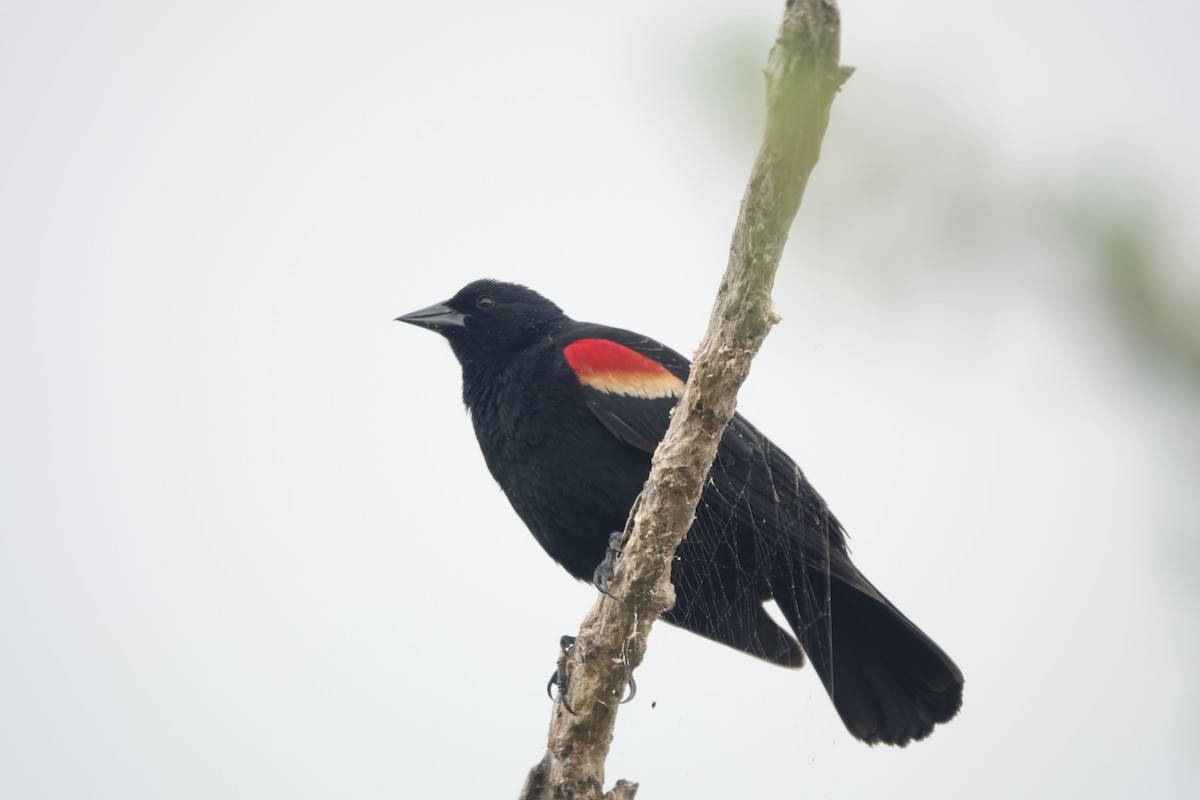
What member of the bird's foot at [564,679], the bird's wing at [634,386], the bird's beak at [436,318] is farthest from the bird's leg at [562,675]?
the bird's beak at [436,318]

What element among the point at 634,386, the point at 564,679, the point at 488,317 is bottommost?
the point at 564,679

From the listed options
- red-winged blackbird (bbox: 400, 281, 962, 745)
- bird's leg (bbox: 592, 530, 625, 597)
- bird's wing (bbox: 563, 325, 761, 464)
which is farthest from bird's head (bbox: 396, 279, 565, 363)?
bird's leg (bbox: 592, 530, 625, 597)

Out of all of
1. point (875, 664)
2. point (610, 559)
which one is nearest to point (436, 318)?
point (610, 559)

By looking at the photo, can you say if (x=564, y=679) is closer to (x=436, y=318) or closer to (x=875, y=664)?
(x=875, y=664)

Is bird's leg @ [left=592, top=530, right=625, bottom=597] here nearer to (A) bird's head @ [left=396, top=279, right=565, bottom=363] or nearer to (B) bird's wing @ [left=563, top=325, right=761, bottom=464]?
(B) bird's wing @ [left=563, top=325, right=761, bottom=464]

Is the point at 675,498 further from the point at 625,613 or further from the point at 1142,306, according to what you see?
the point at 1142,306
